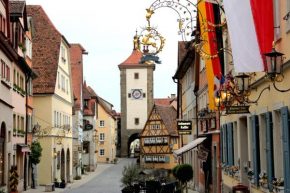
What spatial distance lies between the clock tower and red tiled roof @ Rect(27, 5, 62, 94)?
53512 millimetres

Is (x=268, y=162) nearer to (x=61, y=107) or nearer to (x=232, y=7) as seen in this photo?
(x=232, y=7)

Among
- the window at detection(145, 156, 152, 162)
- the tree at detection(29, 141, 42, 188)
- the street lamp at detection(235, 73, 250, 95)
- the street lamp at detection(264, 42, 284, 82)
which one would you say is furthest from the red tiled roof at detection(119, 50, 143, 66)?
the street lamp at detection(264, 42, 284, 82)

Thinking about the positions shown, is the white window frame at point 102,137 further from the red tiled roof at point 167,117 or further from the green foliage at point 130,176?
the green foliage at point 130,176

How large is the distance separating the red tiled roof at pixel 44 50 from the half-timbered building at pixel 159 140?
2478 centimetres

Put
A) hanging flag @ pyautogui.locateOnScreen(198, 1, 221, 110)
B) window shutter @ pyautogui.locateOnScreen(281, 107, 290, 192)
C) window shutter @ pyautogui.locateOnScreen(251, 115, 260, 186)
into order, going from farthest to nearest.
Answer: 1. hanging flag @ pyautogui.locateOnScreen(198, 1, 221, 110)
2. window shutter @ pyautogui.locateOnScreen(251, 115, 260, 186)
3. window shutter @ pyautogui.locateOnScreen(281, 107, 290, 192)

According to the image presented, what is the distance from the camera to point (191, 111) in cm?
3603

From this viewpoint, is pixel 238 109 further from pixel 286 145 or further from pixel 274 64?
pixel 274 64

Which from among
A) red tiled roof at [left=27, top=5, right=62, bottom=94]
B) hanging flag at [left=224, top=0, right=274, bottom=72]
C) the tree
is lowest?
the tree

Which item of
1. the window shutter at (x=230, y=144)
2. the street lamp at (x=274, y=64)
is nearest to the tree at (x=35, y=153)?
the window shutter at (x=230, y=144)

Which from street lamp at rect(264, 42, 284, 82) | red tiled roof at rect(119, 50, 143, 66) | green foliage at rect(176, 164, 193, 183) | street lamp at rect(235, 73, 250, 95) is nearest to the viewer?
street lamp at rect(264, 42, 284, 82)

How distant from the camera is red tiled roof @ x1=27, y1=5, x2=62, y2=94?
40.3 meters

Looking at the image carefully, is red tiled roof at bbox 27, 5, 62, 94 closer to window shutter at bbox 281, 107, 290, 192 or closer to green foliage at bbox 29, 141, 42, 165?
green foliage at bbox 29, 141, 42, 165

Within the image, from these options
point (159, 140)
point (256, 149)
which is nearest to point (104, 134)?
point (159, 140)

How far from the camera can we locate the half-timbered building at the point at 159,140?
212ft
